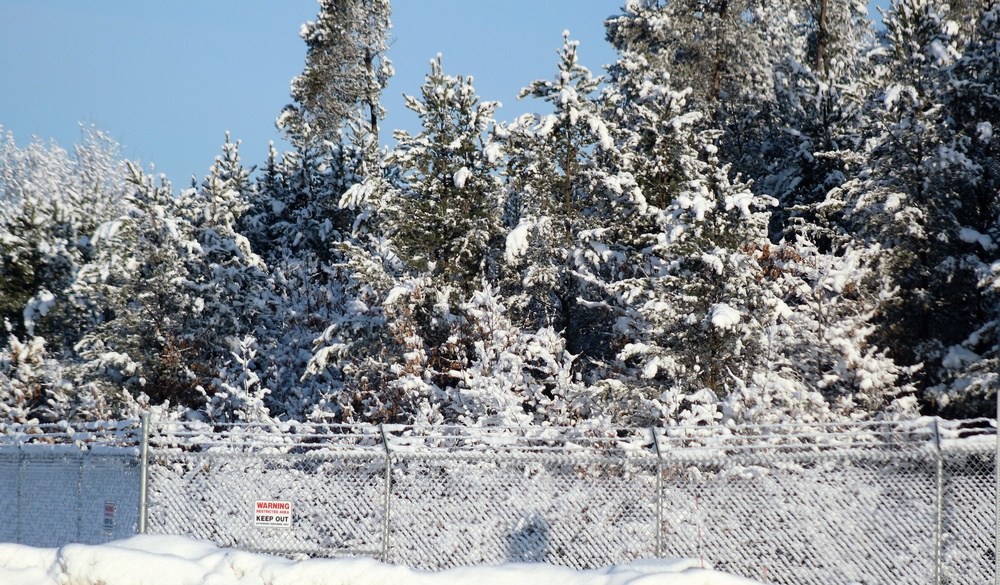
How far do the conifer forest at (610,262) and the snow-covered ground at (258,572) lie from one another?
21.3 feet

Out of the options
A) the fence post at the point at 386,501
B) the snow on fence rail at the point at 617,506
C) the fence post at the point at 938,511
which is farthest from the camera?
the fence post at the point at 386,501

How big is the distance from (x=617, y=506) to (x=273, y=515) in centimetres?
406

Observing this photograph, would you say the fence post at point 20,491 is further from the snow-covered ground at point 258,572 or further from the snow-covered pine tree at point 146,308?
the snow-covered pine tree at point 146,308

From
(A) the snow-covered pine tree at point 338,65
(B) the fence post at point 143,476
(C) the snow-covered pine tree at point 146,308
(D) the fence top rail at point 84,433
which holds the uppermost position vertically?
(A) the snow-covered pine tree at point 338,65

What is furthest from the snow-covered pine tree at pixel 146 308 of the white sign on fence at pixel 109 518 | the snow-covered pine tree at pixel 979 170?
the snow-covered pine tree at pixel 979 170

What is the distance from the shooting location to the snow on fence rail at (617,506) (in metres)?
9.65

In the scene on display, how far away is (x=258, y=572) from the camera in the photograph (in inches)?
297

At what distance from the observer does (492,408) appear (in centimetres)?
1603

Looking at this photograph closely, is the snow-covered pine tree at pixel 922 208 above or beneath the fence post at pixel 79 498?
above

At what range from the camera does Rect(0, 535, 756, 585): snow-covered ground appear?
7.05m

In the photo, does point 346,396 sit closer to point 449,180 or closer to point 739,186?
point 449,180

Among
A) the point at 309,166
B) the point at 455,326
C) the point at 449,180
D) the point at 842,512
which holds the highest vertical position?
the point at 309,166

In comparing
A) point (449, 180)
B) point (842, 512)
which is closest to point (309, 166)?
point (449, 180)

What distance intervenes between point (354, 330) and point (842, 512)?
1222cm
